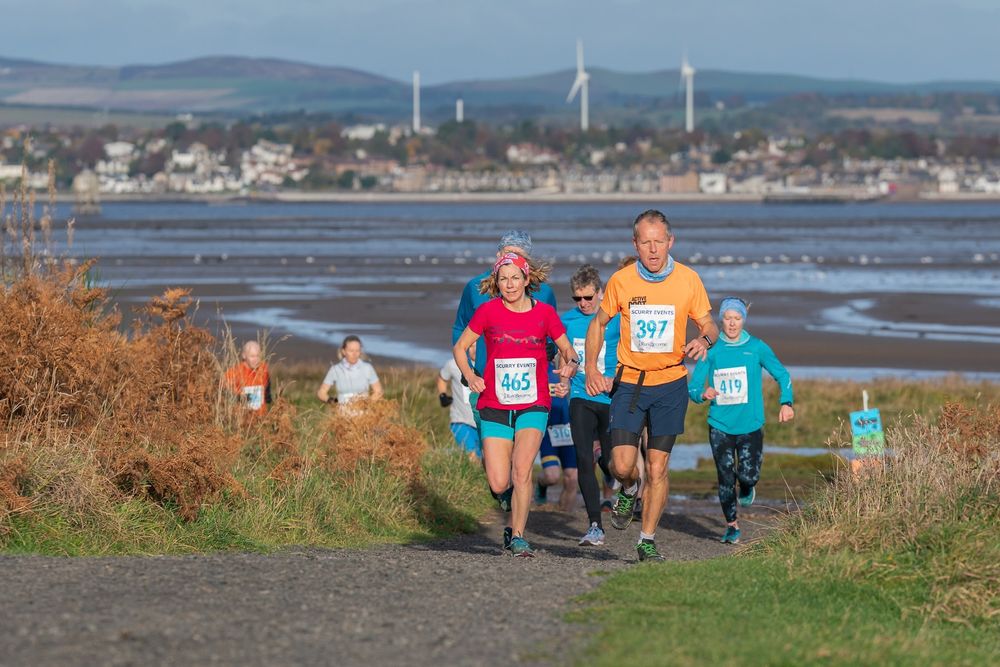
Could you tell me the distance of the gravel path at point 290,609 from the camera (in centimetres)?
666

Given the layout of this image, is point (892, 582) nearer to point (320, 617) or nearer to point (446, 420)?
point (320, 617)

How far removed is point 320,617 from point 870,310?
1251 inches

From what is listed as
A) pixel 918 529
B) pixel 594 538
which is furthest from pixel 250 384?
pixel 918 529

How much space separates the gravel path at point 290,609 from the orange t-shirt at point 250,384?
12.1 ft

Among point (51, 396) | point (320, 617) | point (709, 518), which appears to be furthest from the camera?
point (709, 518)

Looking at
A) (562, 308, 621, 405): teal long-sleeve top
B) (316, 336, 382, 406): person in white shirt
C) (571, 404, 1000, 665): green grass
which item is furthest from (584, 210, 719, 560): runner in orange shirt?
(316, 336, 382, 406): person in white shirt

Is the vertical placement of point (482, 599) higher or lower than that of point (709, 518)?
higher

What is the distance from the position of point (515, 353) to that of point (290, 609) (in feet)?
9.07

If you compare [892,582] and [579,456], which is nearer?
[892,582]

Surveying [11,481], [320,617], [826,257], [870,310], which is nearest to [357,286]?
[870,310]

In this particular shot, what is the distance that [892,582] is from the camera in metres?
8.41

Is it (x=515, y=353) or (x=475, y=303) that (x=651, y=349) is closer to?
(x=515, y=353)

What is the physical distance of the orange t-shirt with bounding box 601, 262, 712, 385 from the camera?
9906mm

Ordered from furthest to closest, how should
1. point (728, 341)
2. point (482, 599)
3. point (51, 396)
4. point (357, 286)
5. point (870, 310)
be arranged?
1. point (357, 286)
2. point (870, 310)
3. point (728, 341)
4. point (51, 396)
5. point (482, 599)
